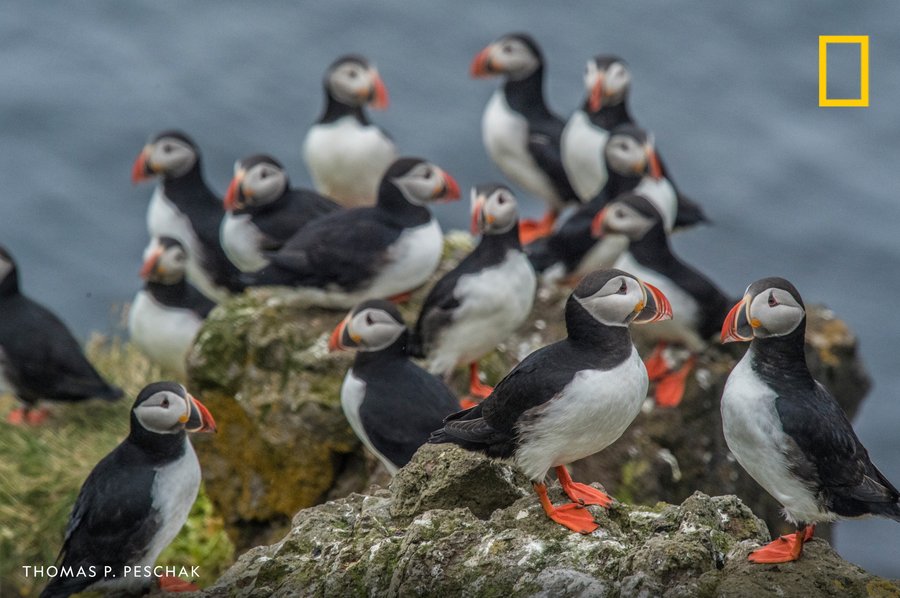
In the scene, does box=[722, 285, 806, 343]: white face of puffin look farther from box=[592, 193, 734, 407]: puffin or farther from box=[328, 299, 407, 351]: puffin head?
box=[592, 193, 734, 407]: puffin

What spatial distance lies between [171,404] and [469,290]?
1723mm

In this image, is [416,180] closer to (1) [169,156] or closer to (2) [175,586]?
(1) [169,156]

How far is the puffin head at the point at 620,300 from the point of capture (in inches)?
181

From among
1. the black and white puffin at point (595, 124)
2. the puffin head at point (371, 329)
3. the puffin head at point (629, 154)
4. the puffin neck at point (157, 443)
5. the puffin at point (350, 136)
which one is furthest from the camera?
the black and white puffin at point (595, 124)

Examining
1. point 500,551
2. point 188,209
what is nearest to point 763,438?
point 500,551

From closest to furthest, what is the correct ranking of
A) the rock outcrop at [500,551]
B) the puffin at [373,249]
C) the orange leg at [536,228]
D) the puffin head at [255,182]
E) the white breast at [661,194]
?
the rock outcrop at [500,551]
the puffin at [373,249]
the puffin head at [255,182]
the white breast at [661,194]
the orange leg at [536,228]

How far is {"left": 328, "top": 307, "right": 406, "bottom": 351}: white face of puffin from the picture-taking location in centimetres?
611

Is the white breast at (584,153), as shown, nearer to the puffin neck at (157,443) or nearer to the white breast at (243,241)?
the white breast at (243,241)

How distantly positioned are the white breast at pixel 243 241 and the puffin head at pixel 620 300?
3.71 m

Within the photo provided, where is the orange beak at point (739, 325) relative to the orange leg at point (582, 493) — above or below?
above

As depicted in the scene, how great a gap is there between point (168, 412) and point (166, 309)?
3003 mm

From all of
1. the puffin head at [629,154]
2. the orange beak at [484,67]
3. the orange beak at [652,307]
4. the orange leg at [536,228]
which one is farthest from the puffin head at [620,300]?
the orange beak at [484,67]

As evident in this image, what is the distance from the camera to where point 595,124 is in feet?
31.9

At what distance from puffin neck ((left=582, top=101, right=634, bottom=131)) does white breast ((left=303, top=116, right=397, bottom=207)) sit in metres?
1.40
